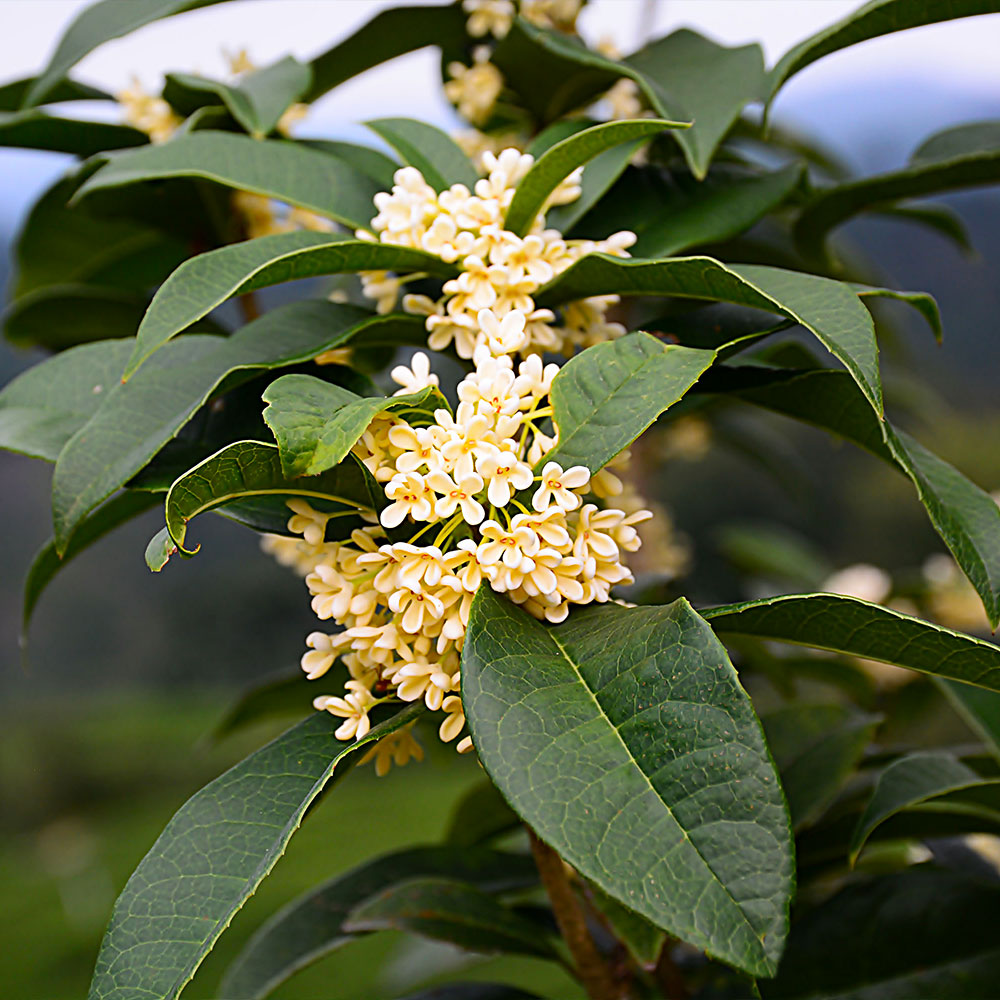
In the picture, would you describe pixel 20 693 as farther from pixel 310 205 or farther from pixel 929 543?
pixel 310 205

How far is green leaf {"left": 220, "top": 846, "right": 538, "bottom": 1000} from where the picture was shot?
75 cm

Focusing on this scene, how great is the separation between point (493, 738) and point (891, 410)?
115 centimetres

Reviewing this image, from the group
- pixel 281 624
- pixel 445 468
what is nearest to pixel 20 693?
pixel 281 624

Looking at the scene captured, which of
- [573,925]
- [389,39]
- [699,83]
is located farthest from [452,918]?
[389,39]

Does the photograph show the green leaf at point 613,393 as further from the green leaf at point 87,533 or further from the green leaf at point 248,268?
the green leaf at point 87,533

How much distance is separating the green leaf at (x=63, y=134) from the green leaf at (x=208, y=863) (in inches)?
22.7

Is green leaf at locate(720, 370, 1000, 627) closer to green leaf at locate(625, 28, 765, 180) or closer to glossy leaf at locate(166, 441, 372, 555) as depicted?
green leaf at locate(625, 28, 765, 180)

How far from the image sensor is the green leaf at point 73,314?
37.3 inches

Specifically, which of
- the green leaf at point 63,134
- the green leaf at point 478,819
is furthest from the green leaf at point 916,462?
the green leaf at point 63,134

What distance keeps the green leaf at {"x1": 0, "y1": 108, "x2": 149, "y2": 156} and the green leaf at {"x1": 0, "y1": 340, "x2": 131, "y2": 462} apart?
268mm

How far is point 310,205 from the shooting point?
64cm

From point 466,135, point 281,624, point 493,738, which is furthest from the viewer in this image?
point 281,624

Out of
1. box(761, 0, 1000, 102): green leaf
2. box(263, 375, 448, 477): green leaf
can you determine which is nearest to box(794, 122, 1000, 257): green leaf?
box(761, 0, 1000, 102): green leaf

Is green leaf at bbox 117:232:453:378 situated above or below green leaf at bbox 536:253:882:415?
above
